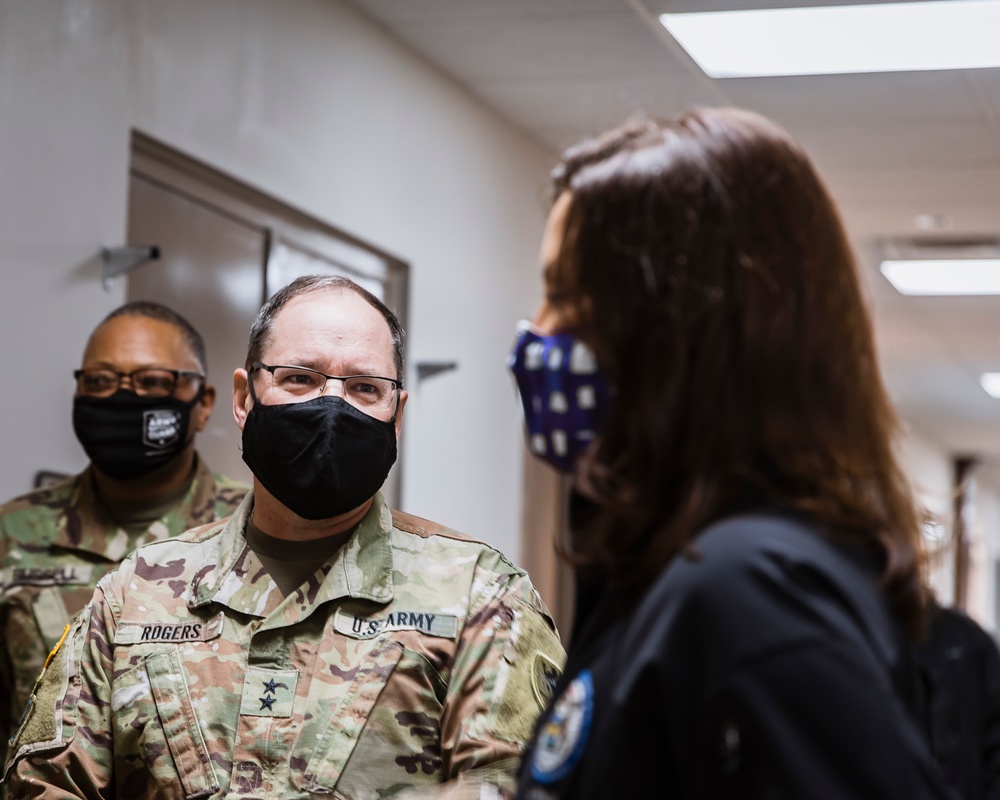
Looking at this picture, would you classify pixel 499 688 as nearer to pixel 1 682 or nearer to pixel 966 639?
pixel 966 639

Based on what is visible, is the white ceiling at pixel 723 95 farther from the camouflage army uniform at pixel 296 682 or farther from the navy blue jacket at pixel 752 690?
the navy blue jacket at pixel 752 690

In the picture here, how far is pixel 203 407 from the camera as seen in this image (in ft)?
10.1

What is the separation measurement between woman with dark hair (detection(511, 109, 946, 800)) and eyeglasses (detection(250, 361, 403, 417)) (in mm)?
1009

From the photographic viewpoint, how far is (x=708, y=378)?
1.01m

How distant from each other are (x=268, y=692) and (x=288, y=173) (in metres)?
2.53

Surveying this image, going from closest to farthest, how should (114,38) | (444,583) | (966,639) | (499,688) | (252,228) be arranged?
1. (966,639)
2. (499,688)
3. (444,583)
4. (114,38)
5. (252,228)

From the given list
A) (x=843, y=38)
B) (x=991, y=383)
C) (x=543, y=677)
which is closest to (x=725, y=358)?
(x=543, y=677)

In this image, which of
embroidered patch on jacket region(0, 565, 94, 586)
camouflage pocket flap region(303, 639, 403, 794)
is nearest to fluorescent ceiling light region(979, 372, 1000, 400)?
embroidered patch on jacket region(0, 565, 94, 586)

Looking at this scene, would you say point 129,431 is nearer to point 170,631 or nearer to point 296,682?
point 170,631

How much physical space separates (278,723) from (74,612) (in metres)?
1.10

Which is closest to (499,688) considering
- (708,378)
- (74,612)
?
(708,378)

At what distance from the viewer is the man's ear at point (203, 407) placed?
3027 millimetres

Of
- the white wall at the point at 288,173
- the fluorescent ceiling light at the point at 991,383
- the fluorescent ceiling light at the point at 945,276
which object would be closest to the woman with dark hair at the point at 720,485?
the white wall at the point at 288,173

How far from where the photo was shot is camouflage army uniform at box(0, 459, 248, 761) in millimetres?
2760
